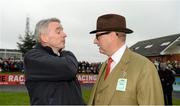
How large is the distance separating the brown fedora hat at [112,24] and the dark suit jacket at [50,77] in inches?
16.8

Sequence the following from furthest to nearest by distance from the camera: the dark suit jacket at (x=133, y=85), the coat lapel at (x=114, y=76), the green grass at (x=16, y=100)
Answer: the green grass at (x=16, y=100)
the coat lapel at (x=114, y=76)
the dark suit jacket at (x=133, y=85)

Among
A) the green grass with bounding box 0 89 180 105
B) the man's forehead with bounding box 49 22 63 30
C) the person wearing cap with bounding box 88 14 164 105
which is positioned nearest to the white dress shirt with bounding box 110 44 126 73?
the person wearing cap with bounding box 88 14 164 105

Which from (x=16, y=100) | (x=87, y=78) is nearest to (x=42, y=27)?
(x=16, y=100)

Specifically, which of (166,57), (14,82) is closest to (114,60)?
(14,82)

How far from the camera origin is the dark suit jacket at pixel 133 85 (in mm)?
3738

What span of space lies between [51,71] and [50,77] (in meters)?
0.06

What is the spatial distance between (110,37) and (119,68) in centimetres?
31

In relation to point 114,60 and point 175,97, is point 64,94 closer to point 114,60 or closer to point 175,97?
point 114,60

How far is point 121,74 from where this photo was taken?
3.96 m

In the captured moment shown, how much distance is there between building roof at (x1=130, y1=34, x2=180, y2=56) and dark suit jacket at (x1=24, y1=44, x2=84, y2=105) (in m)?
60.8

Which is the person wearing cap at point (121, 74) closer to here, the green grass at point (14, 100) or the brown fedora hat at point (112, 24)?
the brown fedora hat at point (112, 24)

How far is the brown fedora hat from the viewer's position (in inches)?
159

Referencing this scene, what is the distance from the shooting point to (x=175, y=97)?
79.5 ft

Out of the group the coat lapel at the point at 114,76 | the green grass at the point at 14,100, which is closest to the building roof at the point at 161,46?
the green grass at the point at 14,100
